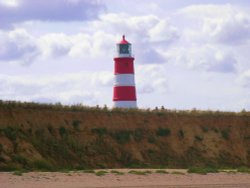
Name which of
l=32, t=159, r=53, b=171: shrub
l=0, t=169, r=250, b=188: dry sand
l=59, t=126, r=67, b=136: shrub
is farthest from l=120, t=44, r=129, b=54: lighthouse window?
l=0, t=169, r=250, b=188: dry sand

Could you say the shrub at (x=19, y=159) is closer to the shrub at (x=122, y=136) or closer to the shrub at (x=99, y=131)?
the shrub at (x=99, y=131)

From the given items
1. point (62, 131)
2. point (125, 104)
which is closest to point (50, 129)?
point (62, 131)

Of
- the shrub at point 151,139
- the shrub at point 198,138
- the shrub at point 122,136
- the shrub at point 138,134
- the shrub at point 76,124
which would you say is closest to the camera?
the shrub at point 76,124

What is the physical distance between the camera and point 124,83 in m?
52.0

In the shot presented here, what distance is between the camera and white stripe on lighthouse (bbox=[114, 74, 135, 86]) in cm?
5203

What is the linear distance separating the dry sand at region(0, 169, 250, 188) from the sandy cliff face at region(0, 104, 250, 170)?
4767 mm

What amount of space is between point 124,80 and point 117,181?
2084cm

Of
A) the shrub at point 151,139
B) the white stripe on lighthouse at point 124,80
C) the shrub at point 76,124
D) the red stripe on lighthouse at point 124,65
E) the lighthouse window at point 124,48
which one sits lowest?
the shrub at point 151,139

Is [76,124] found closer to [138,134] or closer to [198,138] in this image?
[138,134]

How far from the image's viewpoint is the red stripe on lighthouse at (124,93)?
2035 inches

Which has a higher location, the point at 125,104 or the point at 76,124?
the point at 125,104

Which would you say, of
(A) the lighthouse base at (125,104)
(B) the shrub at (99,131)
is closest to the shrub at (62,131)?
(B) the shrub at (99,131)

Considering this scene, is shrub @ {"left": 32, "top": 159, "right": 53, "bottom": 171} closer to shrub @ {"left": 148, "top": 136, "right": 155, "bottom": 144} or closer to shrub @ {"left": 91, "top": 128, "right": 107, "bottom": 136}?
shrub @ {"left": 91, "top": 128, "right": 107, "bottom": 136}

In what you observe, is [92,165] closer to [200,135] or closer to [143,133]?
[143,133]
